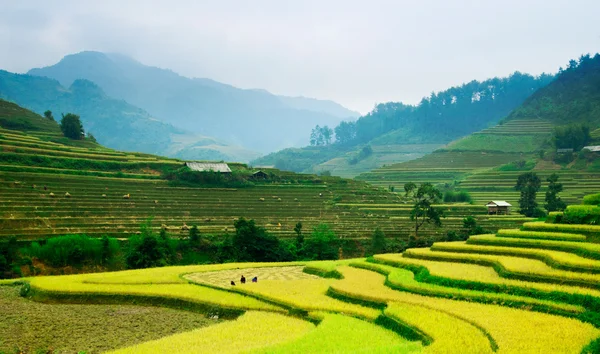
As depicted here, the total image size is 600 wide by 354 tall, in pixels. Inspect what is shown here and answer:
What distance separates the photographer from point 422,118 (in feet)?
477

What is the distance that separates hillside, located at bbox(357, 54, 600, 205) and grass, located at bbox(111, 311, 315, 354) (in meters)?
50.2

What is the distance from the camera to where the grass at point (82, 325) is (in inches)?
490

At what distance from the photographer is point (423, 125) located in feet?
467

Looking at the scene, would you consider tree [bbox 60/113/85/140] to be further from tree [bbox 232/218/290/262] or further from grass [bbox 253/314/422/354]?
grass [bbox 253/314/422/354]

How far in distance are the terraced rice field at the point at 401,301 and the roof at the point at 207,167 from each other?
1161 inches

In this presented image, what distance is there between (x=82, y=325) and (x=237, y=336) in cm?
542

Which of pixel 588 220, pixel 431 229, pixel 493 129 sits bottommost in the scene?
pixel 431 229

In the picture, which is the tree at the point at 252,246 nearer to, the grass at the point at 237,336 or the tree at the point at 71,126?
the grass at the point at 237,336

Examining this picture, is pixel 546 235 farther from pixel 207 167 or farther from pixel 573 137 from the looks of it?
pixel 573 137

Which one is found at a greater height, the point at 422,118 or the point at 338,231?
the point at 422,118

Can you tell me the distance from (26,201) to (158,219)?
956cm

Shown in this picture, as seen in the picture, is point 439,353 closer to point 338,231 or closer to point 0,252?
point 0,252

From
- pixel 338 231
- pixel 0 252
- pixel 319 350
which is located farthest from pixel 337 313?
pixel 338 231

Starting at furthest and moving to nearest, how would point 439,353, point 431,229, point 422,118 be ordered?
point 422,118 → point 431,229 → point 439,353
